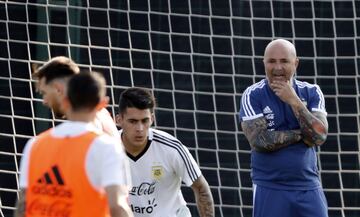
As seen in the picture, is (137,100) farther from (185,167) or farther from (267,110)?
(267,110)

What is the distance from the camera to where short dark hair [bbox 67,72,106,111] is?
544cm

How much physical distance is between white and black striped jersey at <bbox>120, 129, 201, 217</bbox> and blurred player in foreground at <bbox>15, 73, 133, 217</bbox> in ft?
6.54

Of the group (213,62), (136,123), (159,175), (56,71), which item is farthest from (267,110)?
(213,62)

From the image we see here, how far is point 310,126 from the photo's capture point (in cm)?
757

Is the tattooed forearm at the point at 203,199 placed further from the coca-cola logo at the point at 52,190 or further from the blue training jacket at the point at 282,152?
the coca-cola logo at the point at 52,190

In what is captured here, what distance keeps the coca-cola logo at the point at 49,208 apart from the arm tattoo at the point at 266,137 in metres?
2.27

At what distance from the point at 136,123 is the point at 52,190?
6.19 ft

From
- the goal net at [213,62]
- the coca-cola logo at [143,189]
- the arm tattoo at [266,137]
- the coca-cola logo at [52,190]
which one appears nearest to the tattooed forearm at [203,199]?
the coca-cola logo at [143,189]

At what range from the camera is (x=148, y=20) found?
9.97 m

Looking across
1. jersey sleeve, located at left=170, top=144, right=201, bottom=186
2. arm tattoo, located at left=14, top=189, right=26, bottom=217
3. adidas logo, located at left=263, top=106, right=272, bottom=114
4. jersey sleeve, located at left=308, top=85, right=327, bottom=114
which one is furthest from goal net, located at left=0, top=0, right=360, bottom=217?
arm tattoo, located at left=14, top=189, right=26, bottom=217

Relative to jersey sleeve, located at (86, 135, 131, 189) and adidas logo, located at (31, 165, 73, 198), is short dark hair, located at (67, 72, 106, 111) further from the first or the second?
adidas logo, located at (31, 165, 73, 198)

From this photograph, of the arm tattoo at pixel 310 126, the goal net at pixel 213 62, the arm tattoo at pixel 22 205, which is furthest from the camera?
the goal net at pixel 213 62

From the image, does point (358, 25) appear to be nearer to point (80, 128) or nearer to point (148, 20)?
point (148, 20)

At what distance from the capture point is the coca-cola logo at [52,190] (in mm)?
5492
